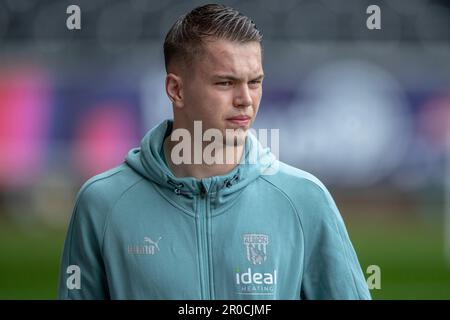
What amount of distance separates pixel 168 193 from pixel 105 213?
0.15m

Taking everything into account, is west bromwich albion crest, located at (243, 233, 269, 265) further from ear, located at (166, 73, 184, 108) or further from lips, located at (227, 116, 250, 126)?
ear, located at (166, 73, 184, 108)

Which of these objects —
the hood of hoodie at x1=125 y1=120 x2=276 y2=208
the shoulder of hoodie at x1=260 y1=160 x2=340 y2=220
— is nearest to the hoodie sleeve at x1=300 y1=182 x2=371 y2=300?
the shoulder of hoodie at x1=260 y1=160 x2=340 y2=220

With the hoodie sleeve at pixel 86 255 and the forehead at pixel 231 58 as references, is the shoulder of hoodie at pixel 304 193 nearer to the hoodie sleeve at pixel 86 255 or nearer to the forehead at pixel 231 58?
the forehead at pixel 231 58

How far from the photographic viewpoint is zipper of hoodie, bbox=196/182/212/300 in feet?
5.15

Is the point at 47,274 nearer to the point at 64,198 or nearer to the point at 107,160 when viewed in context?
the point at 64,198

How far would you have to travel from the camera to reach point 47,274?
5418 millimetres

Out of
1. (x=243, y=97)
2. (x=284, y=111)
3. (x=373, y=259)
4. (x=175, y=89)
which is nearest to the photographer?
(x=243, y=97)

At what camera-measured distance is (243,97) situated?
1.58 m

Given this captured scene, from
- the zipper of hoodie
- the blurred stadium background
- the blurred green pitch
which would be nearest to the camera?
the zipper of hoodie

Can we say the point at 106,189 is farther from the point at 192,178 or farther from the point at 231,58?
the point at 231,58

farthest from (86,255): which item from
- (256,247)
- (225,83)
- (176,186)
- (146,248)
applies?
(225,83)

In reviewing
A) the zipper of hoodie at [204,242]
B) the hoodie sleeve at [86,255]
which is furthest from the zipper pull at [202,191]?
the hoodie sleeve at [86,255]

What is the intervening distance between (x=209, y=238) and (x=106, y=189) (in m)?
0.27

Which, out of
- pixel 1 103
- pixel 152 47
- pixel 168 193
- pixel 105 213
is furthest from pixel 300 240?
pixel 1 103
